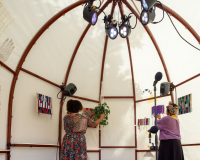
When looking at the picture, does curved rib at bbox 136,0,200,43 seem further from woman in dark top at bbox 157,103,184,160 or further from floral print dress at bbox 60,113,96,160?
floral print dress at bbox 60,113,96,160

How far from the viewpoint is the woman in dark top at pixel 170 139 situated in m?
3.99

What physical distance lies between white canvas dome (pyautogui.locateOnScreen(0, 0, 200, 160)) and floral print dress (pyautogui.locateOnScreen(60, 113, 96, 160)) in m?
0.89

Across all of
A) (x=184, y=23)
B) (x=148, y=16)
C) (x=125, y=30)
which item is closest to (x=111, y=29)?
(x=125, y=30)

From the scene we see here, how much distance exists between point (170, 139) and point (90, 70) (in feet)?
10.6

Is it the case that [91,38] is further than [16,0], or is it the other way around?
[91,38]

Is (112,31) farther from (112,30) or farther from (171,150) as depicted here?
(171,150)

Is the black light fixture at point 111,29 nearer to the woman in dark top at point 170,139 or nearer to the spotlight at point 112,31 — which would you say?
the spotlight at point 112,31

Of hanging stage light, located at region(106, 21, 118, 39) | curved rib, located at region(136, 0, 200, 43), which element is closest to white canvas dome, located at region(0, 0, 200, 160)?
curved rib, located at region(136, 0, 200, 43)

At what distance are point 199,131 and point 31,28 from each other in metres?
3.87

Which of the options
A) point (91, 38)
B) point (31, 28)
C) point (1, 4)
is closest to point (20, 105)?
point (31, 28)

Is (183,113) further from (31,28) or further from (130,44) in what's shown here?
(31,28)

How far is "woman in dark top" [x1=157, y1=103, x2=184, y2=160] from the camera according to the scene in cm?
399

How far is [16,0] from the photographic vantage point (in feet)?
12.5

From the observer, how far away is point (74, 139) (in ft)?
13.4
